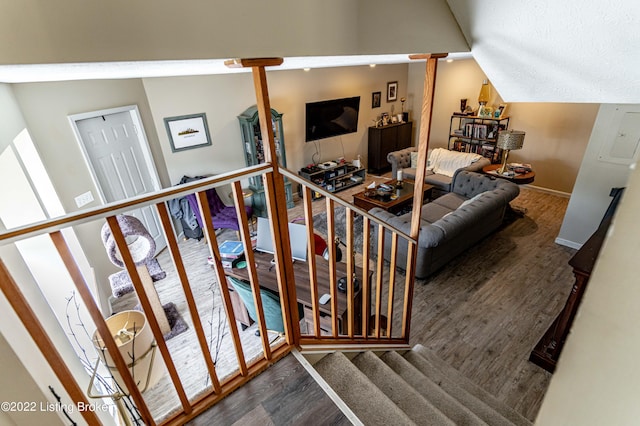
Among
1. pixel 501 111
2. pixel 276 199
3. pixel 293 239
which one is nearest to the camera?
pixel 276 199

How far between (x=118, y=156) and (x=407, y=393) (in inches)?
155

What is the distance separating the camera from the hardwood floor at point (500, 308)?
8.19 feet

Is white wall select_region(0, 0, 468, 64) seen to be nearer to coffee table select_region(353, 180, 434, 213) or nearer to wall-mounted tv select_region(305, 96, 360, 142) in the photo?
coffee table select_region(353, 180, 434, 213)

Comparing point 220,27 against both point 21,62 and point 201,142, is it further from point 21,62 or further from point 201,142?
point 201,142

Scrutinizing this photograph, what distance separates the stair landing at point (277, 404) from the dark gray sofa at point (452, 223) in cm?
172

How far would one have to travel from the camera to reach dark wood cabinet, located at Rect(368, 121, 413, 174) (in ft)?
22.0

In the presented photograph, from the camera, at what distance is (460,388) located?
6.70 ft

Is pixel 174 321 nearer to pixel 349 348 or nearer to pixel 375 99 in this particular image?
pixel 349 348

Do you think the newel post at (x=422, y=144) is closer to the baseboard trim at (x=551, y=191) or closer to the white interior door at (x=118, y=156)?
the white interior door at (x=118, y=156)

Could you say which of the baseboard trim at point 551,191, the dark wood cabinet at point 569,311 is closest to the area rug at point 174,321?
the dark wood cabinet at point 569,311

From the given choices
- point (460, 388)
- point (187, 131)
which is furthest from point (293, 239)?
point (187, 131)

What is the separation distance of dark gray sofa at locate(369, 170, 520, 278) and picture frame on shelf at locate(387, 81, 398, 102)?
3.15m

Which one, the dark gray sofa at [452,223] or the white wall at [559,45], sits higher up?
the white wall at [559,45]

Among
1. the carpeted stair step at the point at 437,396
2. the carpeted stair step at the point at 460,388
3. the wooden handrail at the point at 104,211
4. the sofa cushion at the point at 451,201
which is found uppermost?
the wooden handrail at the point at 104,211
